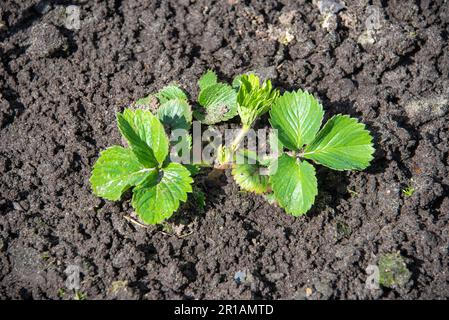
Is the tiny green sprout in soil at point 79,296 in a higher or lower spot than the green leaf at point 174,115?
lower

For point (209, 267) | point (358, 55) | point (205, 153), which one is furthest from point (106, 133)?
point (358, 55)

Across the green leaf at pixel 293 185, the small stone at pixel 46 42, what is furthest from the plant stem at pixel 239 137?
the small stone at pixel 46 42

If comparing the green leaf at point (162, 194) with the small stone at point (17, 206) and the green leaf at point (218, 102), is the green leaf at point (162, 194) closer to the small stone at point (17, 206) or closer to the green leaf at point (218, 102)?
the green leaf at point (218, 102)

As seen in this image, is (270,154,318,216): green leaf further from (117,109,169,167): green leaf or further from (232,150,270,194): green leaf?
(117,109,169,167): green leaf

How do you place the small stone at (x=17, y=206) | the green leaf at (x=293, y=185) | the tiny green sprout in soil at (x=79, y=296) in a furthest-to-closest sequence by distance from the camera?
the small stone at (x=17, y=206), the green leaf at (x=293, y=185), the tiny green sprout in soil at (x=79, y=296)

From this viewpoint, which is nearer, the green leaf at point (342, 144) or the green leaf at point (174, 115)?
the green leaf at point (342, 144)
